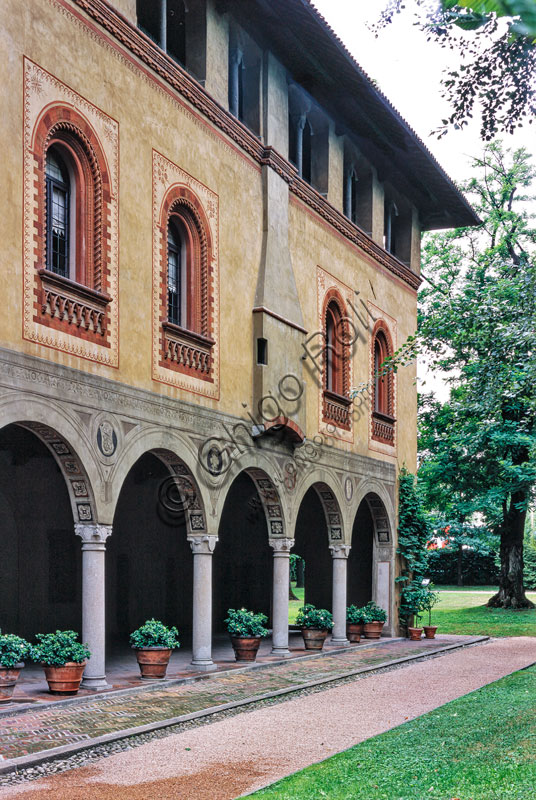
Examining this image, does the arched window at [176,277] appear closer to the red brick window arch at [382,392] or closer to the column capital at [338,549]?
the column capital at [338,549]

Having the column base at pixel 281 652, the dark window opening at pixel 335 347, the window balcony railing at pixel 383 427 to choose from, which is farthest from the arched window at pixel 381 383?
the column base at pixel 281 652

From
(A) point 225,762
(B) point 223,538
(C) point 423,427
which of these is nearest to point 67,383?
(A) point 225,762

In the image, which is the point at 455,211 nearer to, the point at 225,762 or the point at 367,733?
the point at 367,733

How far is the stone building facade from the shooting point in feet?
42.3

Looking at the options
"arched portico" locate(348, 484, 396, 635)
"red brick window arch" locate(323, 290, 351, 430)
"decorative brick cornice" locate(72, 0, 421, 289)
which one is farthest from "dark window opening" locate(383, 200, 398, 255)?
"arched portico" locate(348, 484, 396, 635)

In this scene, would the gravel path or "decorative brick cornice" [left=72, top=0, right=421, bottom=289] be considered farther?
"decorative brick cornice" [left=72, top=0, right=421, bottom=289]

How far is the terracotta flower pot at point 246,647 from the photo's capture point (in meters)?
17.0

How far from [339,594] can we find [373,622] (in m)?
2.09

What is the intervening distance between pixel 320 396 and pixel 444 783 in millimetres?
13164

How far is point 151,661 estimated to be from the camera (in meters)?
14.3

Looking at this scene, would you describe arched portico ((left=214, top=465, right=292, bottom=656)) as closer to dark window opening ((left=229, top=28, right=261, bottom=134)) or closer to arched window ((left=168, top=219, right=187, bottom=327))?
arched window ((left=168, top=219, right=187, bottom=327))

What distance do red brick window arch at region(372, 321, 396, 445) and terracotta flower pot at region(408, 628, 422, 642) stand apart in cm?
478

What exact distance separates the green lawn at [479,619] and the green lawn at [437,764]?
1722 centimetres

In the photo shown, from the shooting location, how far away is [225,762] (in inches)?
359
